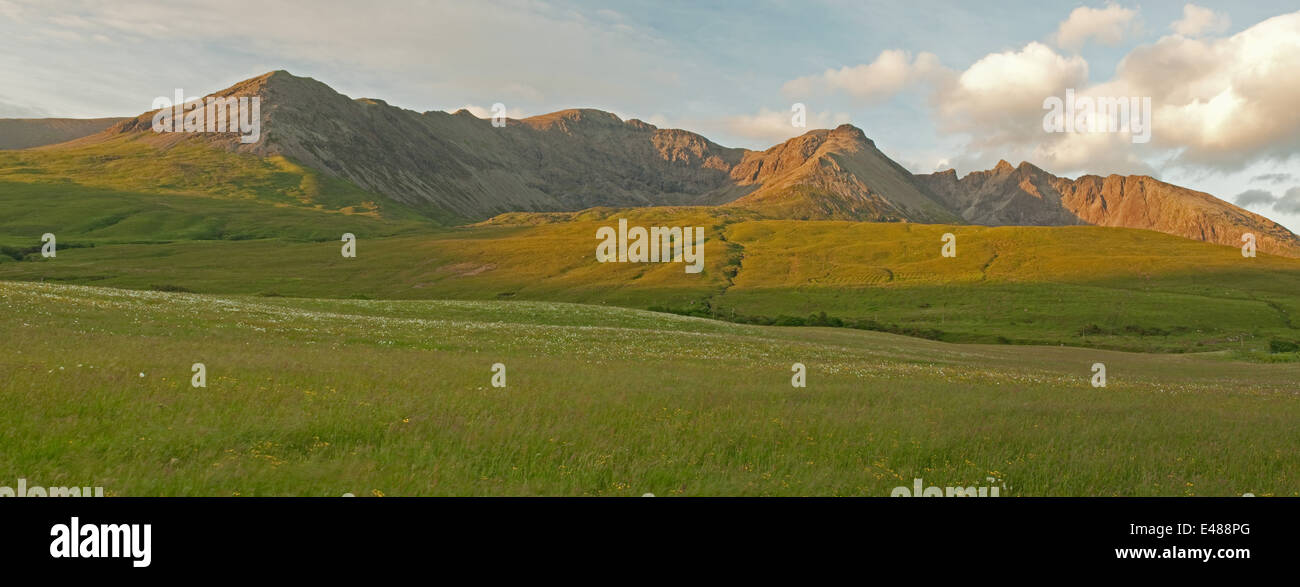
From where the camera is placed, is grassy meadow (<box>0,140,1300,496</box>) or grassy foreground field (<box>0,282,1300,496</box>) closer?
grassy foreground field (<box>0,282,1300,496</box>)

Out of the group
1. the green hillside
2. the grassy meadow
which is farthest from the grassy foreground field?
the green hillside

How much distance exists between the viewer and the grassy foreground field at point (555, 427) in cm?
1069

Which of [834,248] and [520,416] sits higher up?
[834,248]

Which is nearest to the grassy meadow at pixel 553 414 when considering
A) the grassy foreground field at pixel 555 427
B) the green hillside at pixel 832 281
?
the grassy foreground field at pixel 555 427

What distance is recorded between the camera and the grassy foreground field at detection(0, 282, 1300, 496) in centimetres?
1069

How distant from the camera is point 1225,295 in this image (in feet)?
468

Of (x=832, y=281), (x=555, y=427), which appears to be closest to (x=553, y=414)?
(x=555, y=427)

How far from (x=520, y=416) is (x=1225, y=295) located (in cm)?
17342

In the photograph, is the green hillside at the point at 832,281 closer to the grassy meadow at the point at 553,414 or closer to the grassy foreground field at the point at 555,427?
the grassy meadow at the point at 553,414

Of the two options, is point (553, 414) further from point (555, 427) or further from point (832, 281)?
point (832, 281)

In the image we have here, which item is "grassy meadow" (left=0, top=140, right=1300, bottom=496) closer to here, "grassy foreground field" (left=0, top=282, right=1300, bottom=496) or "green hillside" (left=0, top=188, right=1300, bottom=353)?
"grassy foreground field" (left=0, top=282, right=1300, bottom=496)
